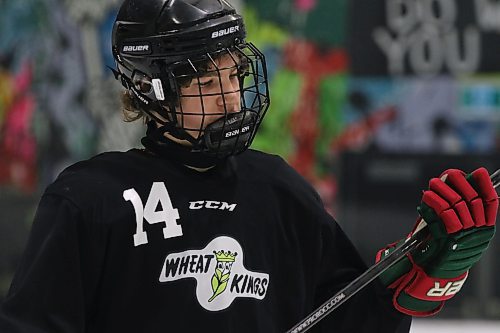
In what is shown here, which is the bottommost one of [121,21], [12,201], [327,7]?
[12,201]

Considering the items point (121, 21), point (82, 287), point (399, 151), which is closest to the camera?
point (82, 287)

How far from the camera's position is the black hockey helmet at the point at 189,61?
173 cm

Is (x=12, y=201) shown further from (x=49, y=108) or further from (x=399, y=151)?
(x=399, y=151)

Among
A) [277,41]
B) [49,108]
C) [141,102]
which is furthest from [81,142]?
[141,102]

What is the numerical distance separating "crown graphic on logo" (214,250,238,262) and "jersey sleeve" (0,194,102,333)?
185mm

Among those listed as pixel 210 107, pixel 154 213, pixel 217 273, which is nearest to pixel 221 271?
pixel 217 273

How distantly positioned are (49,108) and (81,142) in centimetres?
17

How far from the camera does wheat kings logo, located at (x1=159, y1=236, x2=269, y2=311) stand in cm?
171

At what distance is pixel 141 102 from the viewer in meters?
1.80

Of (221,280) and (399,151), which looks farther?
(399,151)

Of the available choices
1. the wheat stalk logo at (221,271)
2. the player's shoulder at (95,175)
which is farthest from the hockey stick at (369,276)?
the player's shoulder at (95,175)

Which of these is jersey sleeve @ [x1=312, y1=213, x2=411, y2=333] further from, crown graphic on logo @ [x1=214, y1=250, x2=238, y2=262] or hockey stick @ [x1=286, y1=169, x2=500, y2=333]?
crown graphic on logo @ [x1=214, y1=250, x2=238, y2=262]

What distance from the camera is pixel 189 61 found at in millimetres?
1734

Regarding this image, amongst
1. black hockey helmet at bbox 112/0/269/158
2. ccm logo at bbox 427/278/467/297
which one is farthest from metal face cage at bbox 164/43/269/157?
ccm logo at bbox 427/278/467/297
